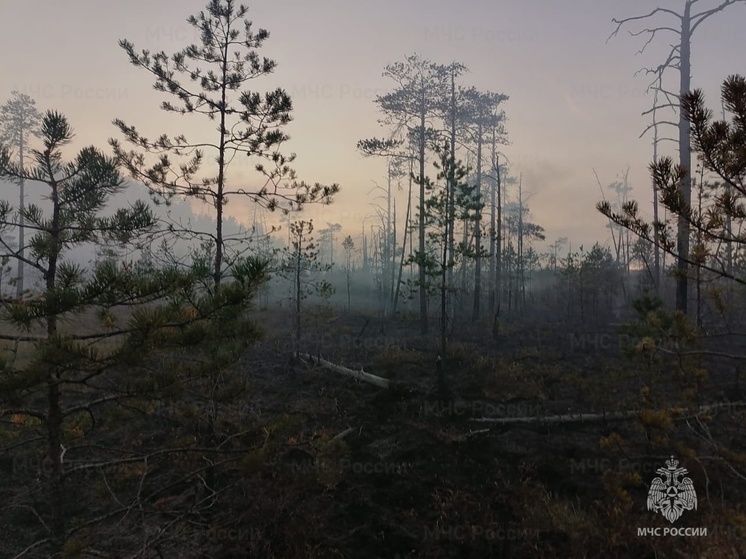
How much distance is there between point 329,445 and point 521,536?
126 inches

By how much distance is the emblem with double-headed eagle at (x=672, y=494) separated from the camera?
6.36 meters

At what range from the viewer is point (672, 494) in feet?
22.5

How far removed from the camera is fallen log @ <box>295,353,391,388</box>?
12406 mm

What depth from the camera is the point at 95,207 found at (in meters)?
4.47

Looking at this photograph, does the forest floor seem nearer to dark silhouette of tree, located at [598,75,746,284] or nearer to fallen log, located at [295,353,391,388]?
fallen log, located at [295,353,391,388]

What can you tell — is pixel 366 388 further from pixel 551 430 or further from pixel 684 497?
pixel 684 497

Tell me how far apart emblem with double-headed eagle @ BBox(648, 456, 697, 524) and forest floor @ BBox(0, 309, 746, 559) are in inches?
6.0

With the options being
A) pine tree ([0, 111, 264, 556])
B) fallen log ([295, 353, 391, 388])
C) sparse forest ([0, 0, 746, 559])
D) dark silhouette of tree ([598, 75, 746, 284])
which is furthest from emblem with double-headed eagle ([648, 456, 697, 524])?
pine tree ([0, 111, 264, 556])

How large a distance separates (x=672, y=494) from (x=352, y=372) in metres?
8.74

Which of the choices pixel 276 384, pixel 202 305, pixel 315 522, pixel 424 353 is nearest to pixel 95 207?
pixel 202 305

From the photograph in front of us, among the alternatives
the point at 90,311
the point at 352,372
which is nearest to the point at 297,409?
the point at 352,372

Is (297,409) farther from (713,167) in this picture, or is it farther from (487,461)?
(713,167)

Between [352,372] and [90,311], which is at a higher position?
[90,311]

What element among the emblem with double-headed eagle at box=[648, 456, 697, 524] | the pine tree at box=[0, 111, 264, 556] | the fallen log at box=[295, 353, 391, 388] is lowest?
the emblem with double-headed eagle at box=[648, 456, 697, 524]
